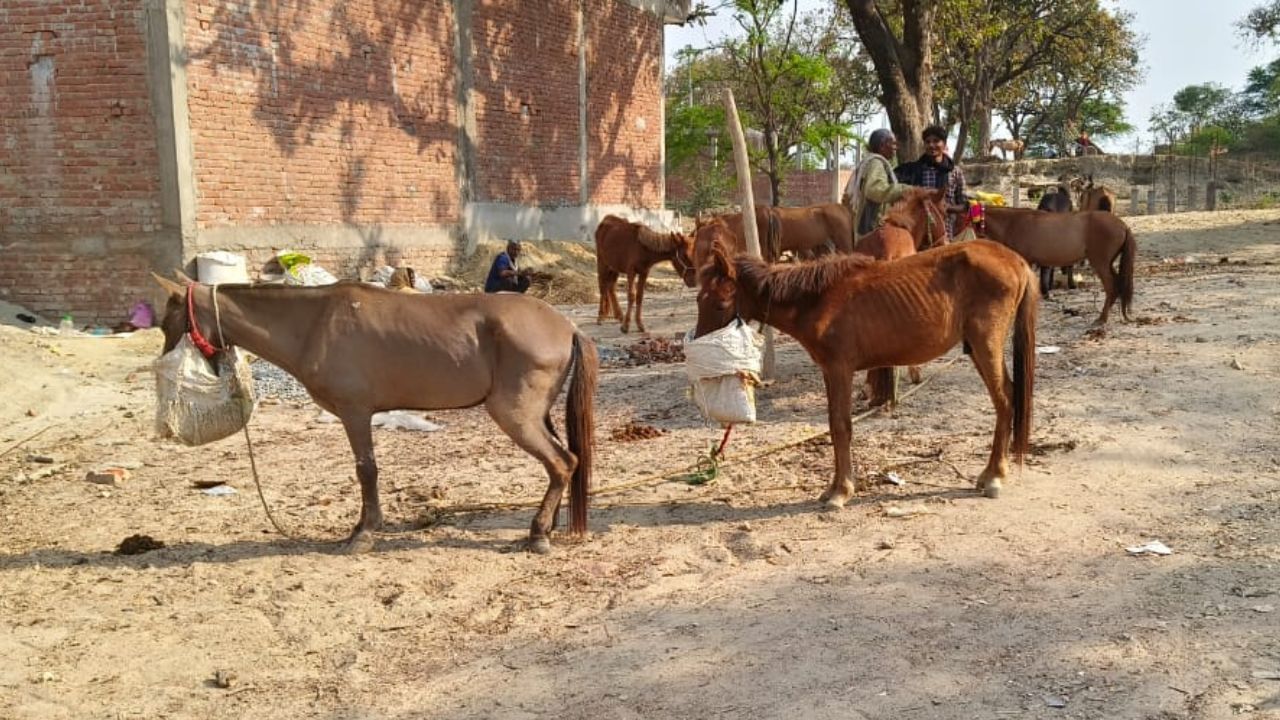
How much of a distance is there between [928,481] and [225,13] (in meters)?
11.5

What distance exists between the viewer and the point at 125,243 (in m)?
13.0

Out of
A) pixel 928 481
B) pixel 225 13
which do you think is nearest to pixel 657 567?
pixel 928 481

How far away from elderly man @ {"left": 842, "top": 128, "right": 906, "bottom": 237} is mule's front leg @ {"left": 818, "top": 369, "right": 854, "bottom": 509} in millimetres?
3594

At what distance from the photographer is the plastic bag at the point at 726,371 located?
19.3ft

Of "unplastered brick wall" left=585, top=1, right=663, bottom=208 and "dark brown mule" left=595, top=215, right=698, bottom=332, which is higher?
"unplastered brick wall" left=585, top=1, right=663, bottom=208

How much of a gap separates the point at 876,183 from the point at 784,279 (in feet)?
13.2

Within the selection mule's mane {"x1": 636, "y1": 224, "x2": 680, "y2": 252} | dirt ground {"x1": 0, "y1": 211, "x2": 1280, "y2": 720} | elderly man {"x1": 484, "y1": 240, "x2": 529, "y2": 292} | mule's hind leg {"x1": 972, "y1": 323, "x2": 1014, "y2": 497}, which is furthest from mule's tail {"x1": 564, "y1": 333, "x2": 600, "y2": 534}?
mule's mane {"x1": 636, "y1": 224, "x2": 680, "y2": 252}

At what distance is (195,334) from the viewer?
216 inches

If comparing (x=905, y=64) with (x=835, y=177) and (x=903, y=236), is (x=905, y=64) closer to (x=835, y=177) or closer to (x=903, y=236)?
(x=903, y=236)

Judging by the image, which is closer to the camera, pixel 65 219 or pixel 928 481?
pixel 928 481

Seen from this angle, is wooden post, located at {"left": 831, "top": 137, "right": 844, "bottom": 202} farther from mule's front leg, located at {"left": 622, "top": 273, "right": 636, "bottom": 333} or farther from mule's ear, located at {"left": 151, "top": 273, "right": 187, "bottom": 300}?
mule's ear, located at {"left": 151, "top": 273, "right": 187, "bottom": 300}

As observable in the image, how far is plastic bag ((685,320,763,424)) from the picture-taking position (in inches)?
231

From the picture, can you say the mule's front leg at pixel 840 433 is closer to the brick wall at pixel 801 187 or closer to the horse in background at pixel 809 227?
the horse in background at pixel 809 227

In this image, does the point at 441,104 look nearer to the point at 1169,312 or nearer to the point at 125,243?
the point at 125,243
